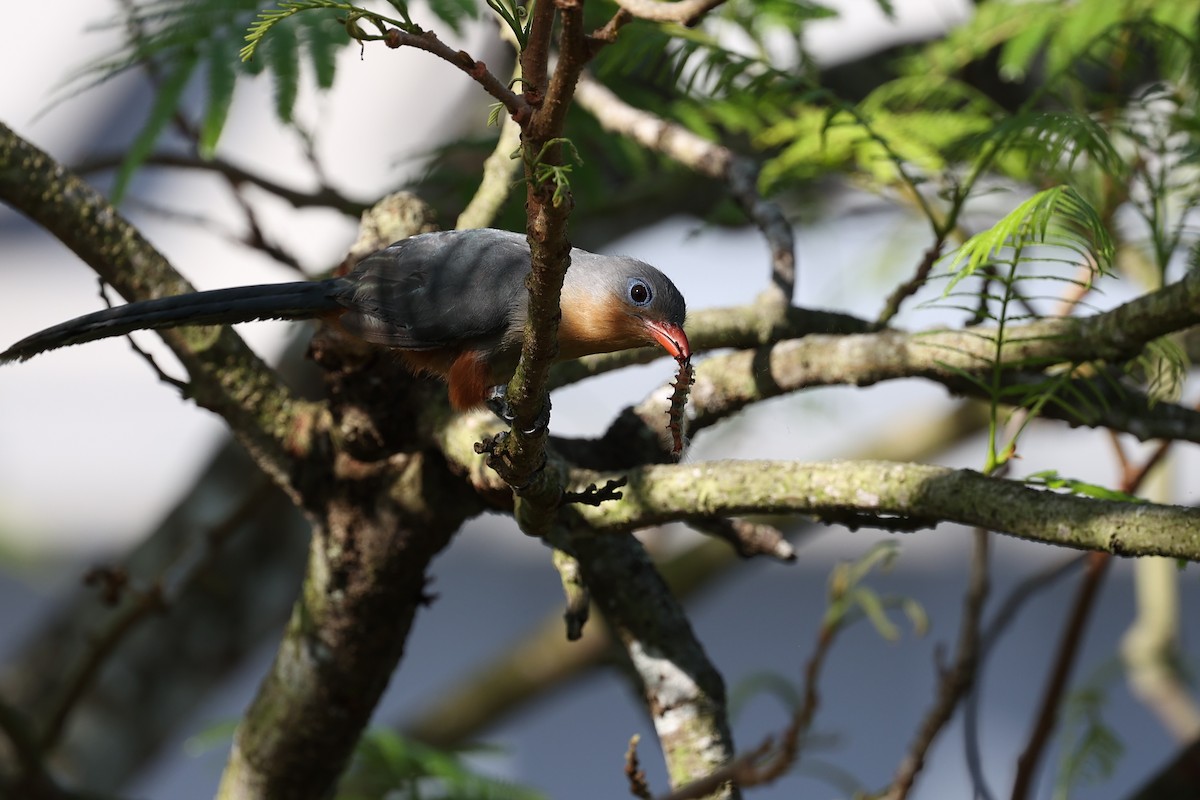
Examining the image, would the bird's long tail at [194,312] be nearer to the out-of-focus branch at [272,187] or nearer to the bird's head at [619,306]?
the bird's head at [619,306]

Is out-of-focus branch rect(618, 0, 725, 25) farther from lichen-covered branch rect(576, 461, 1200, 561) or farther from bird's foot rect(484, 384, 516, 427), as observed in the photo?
bird's foot rect(484, 384, 516, 427)

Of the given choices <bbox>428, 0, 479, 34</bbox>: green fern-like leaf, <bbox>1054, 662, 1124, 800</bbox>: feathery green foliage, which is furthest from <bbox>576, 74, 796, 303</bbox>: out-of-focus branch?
<bbox>1054, 662, 1124, 800</bbox>: feathery green foliage

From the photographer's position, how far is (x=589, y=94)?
3.22 meters

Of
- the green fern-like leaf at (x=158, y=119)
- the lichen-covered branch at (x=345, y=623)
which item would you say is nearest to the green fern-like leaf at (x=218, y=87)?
the green fern-like leaf at (x=158, y=119)

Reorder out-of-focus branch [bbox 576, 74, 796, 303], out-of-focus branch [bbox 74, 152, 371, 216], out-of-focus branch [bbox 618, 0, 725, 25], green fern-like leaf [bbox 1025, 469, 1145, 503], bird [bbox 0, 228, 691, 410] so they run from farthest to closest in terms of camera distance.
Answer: out-of-focus branch [bbox 74, 152, 371, 216] → out-of-focus branch [bbox 576, 74, 796, 303] → bird [bbox 0, 228, 691, 410] → green fern-like leaf [bbox 1025, 469, 1145, 503] → out-of-focus branch [bbox 618, 0, 725, 25]

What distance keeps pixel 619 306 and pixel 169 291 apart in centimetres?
90

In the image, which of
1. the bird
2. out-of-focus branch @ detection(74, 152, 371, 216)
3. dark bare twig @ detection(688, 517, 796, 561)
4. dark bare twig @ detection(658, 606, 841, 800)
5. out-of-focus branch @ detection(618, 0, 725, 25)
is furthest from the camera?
out-of-focus branch @ detection(74, 152, 371, 216)

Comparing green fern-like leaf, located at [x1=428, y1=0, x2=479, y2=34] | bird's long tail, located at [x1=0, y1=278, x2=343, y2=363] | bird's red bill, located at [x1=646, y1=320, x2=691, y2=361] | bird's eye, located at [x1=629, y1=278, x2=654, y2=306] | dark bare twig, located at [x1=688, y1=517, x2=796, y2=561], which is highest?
green fern-like leaf, located at [x1=428, y1=0, x2=479, y2=34]

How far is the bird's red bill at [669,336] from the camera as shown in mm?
2145

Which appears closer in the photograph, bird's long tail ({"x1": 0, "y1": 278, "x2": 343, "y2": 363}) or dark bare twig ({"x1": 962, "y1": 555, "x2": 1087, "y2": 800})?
bird's long tail ({"x1": 0, "y1": 278, "x2": 343, "y2": 363})

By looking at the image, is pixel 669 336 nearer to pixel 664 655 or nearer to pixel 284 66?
pixel 664 655

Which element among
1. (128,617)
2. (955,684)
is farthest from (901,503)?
(128,617)

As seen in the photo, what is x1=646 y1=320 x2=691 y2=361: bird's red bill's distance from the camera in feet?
7.04

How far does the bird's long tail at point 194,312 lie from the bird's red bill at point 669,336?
0.63 meters
